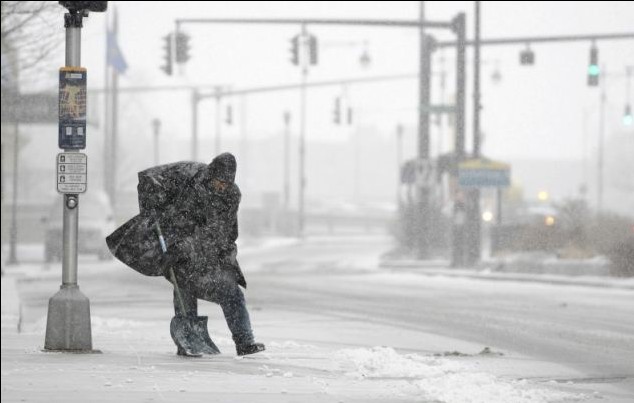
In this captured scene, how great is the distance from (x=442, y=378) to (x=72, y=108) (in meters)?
4.01

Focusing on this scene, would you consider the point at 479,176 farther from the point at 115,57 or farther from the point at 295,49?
the point at 115,57

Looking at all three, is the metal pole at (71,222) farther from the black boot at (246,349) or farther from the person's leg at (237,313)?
the black boot at (246,349)

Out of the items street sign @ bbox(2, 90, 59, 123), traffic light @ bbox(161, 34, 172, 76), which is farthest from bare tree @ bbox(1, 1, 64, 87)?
traffic light @ bbox(161, 34, 172, 76)

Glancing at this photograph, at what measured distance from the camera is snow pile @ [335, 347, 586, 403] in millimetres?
9297

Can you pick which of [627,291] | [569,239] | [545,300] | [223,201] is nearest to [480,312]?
[545,300]

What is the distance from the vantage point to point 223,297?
36.7 ft

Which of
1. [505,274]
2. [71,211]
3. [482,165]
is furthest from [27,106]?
[71,211]

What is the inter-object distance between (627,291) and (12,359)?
14.7m

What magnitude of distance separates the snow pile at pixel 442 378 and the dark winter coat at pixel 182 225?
1.42 meters

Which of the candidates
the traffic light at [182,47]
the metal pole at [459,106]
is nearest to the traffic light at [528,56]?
the metal pole at [459,106]

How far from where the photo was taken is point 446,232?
41688 millimetres

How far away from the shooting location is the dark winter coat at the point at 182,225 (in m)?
11.0

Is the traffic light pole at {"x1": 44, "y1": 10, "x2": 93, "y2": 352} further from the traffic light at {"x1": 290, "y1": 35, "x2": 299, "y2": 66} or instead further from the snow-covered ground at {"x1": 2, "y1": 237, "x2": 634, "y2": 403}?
the traffic light at {"x1": 290, "y1": 35, "x2": 299, "y2": 66}

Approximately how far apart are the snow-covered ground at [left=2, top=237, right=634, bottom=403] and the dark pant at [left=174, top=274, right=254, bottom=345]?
27 centimetres
